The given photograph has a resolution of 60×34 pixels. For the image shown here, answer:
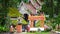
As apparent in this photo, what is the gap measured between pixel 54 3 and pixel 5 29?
328cm

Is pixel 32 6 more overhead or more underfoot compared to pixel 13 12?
more underfoot

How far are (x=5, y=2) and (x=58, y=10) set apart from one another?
349cm

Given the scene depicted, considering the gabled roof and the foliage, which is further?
the gabled roof

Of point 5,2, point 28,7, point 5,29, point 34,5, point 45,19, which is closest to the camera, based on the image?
point 5,2

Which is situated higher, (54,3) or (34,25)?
(54,3)

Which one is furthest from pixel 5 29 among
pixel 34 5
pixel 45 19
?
pixel 34 5

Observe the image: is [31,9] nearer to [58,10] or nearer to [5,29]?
[58,10]

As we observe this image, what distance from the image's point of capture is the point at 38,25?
14938mm

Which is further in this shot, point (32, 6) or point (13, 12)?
point (32, 6)

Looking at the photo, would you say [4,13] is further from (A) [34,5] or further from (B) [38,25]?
(A) [34,5]

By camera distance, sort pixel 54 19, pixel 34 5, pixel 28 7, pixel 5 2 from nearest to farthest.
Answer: pixel 5 2
pixel 54 19
pixel 28 7
pixel 34 5

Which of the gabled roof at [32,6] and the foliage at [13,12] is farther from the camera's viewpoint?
the gabled roof at [32,6]

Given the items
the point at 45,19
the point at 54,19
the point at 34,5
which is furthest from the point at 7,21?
the point at 34,5

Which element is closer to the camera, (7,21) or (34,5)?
(7,21)
